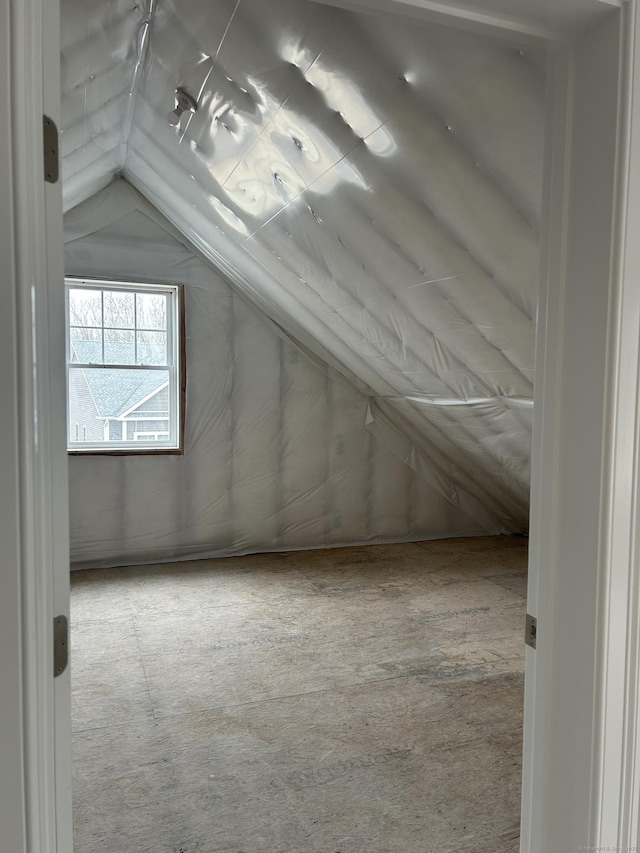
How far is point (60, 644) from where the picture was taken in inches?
32.2

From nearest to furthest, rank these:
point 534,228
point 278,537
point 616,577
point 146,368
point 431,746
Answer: point 616,577, point 534,228, point 431,746, point 146,368, point 278,537

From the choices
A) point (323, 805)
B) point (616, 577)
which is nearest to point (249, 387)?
point (323, 805)

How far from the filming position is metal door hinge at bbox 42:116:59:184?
785mm

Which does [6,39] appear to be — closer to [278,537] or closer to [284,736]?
[284,736]

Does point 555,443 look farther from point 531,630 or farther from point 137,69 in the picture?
point 137,69

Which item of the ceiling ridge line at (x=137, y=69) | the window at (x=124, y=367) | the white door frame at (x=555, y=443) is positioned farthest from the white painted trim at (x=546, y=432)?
the window at (x=124, y=367)

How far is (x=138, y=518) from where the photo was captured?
4645 mm

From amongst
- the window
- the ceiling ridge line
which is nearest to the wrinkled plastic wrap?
the ceiling ridge line

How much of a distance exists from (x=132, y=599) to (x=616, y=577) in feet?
11.5

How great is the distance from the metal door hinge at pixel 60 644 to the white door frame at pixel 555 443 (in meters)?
0.02

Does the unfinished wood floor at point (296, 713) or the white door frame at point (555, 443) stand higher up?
the white door frame at point (555, 443)

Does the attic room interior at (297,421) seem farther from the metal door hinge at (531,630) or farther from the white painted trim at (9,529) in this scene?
the metal door hinge at (531,630)

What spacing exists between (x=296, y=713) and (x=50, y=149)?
2316 mm

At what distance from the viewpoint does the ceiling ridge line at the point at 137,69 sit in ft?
6.91
